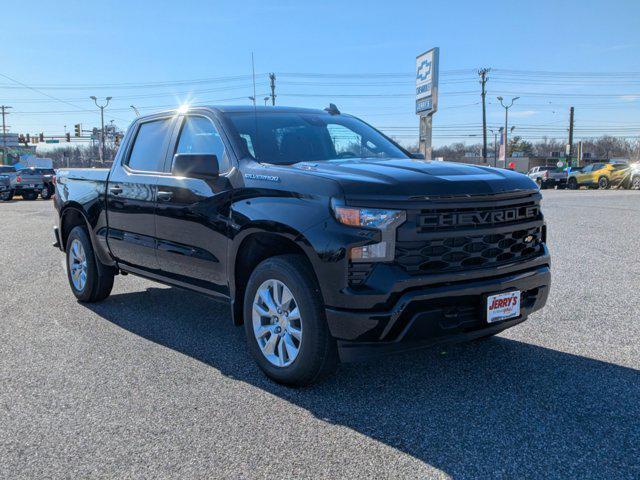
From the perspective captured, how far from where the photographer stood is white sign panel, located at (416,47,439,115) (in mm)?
16844

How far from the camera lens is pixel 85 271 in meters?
6.11

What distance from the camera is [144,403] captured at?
3.53 m

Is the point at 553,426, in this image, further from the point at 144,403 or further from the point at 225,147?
the point at 225,147

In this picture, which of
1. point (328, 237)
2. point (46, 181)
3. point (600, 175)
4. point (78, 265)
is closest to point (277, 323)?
point (328, 237)

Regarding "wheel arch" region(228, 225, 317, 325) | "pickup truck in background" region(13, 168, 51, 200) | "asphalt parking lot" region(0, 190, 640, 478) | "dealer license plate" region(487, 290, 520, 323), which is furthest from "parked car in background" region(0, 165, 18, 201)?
"dealer license plate" region(487, 290, 520, 323)

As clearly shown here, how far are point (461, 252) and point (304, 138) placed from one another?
1.80 meters

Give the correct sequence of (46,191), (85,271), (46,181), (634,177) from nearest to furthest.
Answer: (85,271) < (46,181) < (46,191) < (634,177)

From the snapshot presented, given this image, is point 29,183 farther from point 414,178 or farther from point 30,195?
point 414,178

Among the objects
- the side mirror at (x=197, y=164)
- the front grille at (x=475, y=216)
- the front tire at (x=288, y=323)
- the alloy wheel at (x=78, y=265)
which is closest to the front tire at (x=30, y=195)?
the alloy wheel at (x=78, y=265)

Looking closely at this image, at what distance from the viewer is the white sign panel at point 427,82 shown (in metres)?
16.8

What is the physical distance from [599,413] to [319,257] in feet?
5.93

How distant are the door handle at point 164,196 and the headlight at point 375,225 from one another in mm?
1898

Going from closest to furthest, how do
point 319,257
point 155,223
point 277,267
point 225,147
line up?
1. point 319,257
2. point 277,267
3. point 225,147
4. point 155,223

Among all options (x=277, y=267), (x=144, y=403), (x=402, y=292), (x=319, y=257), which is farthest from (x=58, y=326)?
(x=402, y=292)
